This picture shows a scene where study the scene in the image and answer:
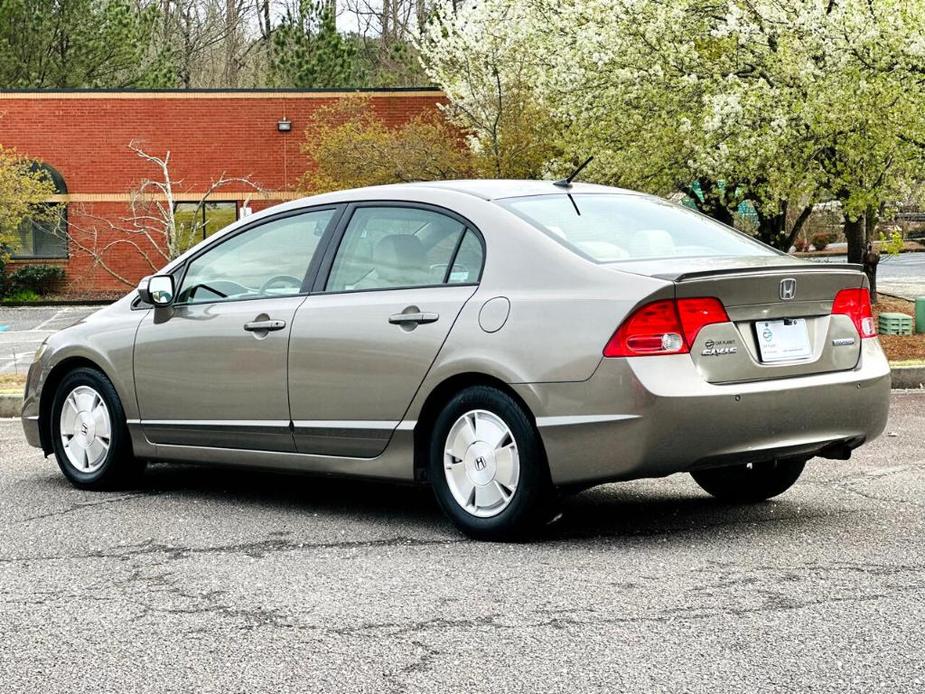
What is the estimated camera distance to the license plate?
19.7 feet

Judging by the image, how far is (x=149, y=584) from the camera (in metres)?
5.56

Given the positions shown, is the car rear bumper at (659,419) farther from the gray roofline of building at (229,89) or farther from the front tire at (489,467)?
the gray roofline of building at (229,89)

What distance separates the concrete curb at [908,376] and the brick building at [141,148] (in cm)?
2091

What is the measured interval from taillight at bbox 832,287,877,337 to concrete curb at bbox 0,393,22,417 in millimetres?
8218

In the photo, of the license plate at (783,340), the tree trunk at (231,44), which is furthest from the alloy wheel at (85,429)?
the tree trunk at (231,44)

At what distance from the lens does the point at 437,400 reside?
6391 mm

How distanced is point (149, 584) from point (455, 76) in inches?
920

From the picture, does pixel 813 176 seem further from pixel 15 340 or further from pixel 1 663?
pixel 1 663

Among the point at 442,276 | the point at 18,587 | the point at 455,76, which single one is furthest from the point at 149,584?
the point at 455,76

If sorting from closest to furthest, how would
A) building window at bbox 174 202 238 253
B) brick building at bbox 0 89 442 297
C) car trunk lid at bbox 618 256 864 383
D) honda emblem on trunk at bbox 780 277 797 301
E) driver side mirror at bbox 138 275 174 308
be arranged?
car trunk lid at bbox 618 256 864 383, honda emblem on trunk at bbox 780 277 797 301, driver side mirror at bbox 138 275 174 308, brick building at bbox 0 89 442 297, building window at bbox 174 202 238 253

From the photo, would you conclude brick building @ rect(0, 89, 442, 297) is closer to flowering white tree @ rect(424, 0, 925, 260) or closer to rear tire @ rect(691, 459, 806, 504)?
flowering white tree @ rect(424, 0, 925, 260)

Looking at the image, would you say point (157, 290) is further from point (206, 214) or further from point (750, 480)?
point (206, 214)

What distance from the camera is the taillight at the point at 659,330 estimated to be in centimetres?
574

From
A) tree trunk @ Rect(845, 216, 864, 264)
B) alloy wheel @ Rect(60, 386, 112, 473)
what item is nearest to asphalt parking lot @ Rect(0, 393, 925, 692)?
alloy wheel @ Rect(60, 386, 112, 473)
